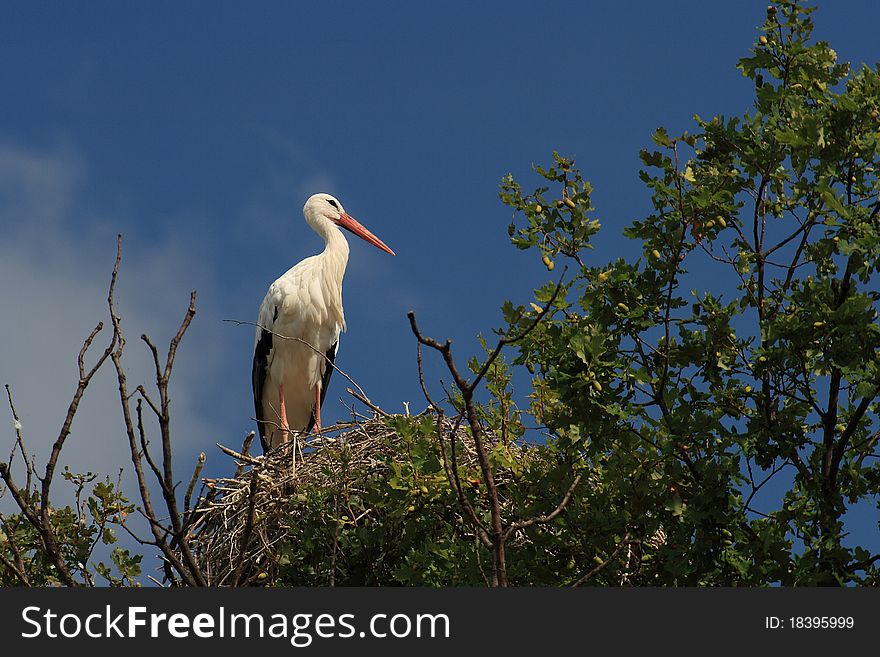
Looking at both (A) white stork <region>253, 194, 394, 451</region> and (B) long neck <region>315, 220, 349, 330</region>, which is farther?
Result: (B) long neck <region>315, 220, 349, 330</region>

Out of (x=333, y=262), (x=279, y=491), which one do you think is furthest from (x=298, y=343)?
(x=279, y=491)

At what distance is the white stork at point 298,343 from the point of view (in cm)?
1155

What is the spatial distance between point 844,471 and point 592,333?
5.15ft

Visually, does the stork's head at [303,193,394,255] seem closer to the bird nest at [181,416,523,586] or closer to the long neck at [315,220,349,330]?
the long neck at [315,220,349,330]

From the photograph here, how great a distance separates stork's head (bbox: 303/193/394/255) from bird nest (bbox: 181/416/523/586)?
472 cm

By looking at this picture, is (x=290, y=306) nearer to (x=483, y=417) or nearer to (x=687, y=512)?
(x=483, y=417)

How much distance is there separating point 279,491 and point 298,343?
374 centimetres

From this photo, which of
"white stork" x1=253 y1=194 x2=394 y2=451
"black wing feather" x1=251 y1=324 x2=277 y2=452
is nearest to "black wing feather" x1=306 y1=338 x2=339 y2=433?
"white stork" x1=253 y1=194 x2=394 y2=451

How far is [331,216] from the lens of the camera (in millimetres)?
12875

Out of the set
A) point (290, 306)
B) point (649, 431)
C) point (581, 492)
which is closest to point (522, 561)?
point (581, 492)

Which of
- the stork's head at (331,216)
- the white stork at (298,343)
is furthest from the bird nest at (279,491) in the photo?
the stork's head at (331,216)

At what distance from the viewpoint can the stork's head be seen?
12750 millimetres

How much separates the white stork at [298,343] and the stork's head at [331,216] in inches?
28.0

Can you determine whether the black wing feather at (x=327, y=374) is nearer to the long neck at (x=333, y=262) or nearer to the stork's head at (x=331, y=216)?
the long neck at (x=333, y=262)
